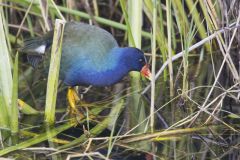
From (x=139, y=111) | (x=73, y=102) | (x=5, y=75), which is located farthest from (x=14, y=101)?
(x=139, y=111)

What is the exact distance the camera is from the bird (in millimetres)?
2939

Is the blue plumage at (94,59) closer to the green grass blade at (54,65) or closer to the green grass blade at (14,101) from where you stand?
the green grass blade at (54,65)

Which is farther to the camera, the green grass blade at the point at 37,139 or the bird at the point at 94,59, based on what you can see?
the bird at the point at 94,59

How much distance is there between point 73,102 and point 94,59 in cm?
32

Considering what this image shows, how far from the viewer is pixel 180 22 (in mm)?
3266

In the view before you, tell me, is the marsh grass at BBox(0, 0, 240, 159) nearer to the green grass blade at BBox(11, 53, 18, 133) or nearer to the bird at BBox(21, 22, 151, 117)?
the green grass blade at BBox(11, 53, 18, 133)

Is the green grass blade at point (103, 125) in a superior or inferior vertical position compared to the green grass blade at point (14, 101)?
inferior

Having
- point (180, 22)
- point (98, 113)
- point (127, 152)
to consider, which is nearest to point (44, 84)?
point (98, 113)

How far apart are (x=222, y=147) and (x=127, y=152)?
0.43 metres

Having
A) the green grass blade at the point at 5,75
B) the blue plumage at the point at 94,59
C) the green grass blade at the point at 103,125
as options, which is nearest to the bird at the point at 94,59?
the blue plumage at the point at 94,59

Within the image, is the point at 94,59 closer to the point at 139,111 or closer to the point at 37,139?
the point at 139,111

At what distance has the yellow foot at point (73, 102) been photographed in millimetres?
2953

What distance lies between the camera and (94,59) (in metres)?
2.94

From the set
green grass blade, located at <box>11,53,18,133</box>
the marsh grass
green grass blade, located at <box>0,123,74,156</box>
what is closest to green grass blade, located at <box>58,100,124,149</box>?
the marsh grass
